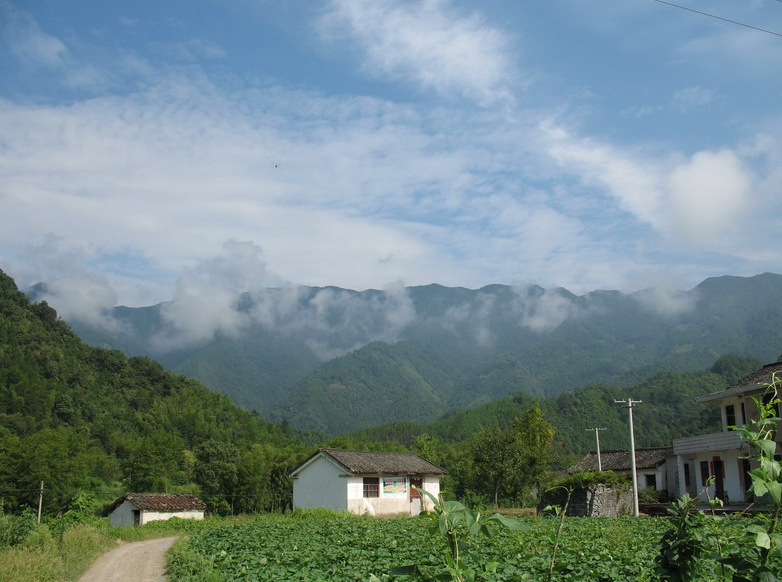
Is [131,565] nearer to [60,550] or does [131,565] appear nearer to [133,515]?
[60,550]

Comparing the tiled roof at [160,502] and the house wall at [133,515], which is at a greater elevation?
the tiled roof at [160,502]

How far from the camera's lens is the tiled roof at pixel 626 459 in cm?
4331

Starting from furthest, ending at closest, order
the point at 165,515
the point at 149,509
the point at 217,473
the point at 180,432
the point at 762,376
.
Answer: the point at 180,432 → the point at 217,473 → the point at 165,515 → the point at 149,509 → the point at 762,376

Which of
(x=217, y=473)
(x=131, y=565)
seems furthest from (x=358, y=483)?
(x=131, y=565)

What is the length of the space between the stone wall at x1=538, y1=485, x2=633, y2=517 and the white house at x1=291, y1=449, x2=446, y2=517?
24.9 feet

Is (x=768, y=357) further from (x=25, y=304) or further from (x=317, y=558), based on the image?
(x=317, y=558)

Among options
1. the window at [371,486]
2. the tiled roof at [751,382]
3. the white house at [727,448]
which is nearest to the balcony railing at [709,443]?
the white house at [727,448]

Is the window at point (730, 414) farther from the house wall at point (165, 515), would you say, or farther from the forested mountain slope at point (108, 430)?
the house wall at point (165, 515)

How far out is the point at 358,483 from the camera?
1409 inches

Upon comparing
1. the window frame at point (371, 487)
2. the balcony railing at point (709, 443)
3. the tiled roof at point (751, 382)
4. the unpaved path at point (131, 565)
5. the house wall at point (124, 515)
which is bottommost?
the house wall at point (124, 515)

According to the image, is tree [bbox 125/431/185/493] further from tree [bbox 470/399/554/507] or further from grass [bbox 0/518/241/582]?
tree [bbox 470/399/554/507]

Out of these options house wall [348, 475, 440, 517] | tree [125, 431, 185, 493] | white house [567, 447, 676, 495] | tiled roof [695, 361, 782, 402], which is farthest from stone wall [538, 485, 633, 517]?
tree [125, 431, 185, 493]

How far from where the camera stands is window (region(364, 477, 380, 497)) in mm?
36284

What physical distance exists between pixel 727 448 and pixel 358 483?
18.6 m
